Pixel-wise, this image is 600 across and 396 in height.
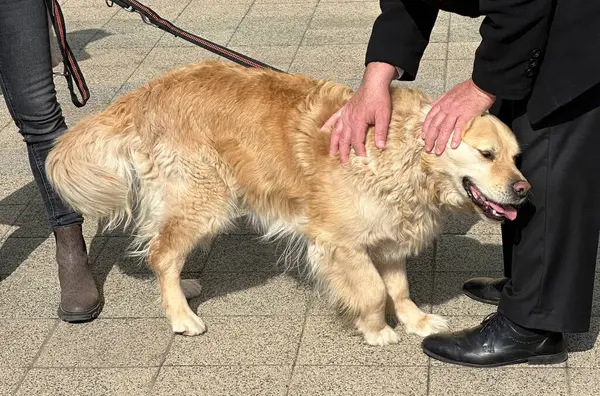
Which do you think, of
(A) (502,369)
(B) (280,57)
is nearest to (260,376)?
(A) (502,369)

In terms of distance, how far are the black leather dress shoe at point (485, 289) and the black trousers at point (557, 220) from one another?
494mm

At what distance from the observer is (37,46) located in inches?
178

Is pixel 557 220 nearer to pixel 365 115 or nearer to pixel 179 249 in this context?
pixel 365 115

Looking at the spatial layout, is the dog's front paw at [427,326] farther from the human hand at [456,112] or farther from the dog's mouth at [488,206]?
the human hand at [456,112]

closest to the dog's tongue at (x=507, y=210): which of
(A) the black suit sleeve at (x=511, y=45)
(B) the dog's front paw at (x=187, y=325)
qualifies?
(A) the black suit sleeve at (x=511, y=45)

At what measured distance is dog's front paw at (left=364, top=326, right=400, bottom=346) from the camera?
4371 millimetres

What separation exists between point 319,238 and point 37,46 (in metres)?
1.60

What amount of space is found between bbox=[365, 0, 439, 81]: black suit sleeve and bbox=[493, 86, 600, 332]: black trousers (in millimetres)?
446

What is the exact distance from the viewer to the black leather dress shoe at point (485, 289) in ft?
15.1

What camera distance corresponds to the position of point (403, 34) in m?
4.09

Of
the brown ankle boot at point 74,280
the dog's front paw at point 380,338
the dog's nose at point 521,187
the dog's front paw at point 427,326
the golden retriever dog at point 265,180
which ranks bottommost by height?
the dog's front paw at point 427,326

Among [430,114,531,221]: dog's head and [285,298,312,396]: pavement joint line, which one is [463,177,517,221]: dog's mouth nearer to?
[430,114,531,221]: dog's head

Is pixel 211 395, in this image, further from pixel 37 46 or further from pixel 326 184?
pixel 37 46

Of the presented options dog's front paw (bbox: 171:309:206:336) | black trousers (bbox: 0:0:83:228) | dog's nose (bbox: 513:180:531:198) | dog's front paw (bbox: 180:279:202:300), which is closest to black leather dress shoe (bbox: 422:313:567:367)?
dog's nose (bbox: 513:180:531:198)
